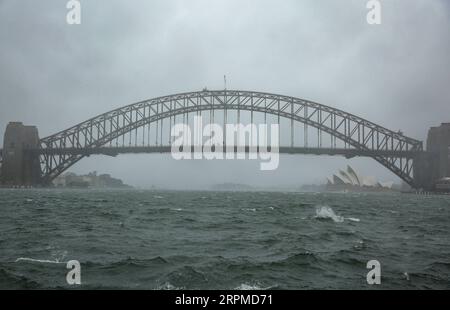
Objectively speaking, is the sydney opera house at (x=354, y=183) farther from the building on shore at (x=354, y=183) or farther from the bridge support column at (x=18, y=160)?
the bridge support column at (x=18, y=160)

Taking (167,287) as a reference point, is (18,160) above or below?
above

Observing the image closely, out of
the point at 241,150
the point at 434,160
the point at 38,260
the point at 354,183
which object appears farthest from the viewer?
the point at 354,183

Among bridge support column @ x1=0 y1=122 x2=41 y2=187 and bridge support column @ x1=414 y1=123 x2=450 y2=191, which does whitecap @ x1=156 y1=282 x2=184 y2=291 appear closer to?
bridge support column @ x1=414 y1=123 x2=450 y2=191

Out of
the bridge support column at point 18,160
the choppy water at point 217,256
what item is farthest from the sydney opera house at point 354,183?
the choppy water at point 217,256

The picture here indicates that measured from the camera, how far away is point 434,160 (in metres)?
90.2

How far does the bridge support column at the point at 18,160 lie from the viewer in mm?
93438

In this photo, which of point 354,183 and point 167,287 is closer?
point 167,287

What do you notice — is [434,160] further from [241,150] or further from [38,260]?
[38,260]

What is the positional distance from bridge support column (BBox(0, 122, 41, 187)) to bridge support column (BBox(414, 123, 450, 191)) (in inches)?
3358

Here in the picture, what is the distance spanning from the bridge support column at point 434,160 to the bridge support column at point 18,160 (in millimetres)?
85299

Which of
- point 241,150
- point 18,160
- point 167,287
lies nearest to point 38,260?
point 167,287

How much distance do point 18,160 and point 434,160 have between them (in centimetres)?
9209
